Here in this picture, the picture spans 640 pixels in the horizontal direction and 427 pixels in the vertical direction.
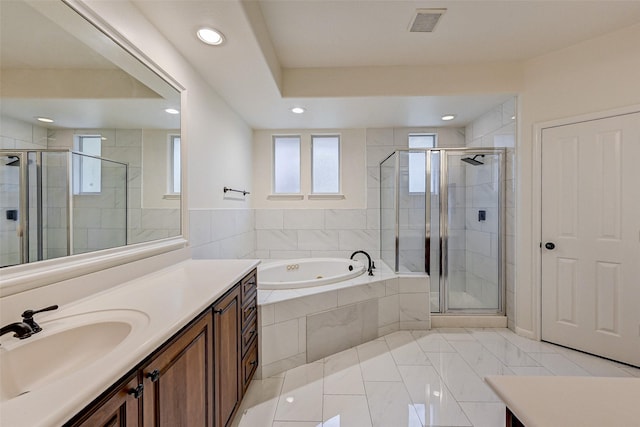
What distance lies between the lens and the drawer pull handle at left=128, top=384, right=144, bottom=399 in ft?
2.46

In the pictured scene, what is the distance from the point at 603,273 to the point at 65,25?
3.85 metres

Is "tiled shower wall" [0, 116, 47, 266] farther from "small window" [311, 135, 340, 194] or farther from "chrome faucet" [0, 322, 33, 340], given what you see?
"small window" [311, 135, 340, 194]

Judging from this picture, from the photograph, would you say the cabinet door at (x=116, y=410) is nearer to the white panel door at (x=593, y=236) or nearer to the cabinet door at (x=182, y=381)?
the cabinet door at (x=182, y=381)

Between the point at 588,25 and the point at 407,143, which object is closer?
A: the point at 588,25

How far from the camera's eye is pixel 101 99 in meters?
1.33

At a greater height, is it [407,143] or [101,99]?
[407,143]

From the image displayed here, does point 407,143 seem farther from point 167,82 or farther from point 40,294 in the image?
point 40,294

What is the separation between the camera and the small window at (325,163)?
4.05m

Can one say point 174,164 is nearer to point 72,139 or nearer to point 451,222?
point 72,139

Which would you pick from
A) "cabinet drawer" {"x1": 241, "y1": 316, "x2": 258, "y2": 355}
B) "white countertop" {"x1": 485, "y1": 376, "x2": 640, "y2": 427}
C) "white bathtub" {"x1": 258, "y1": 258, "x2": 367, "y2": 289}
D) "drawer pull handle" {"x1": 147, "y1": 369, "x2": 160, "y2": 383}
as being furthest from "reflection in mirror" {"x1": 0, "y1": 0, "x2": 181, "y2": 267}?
"white bathtub" {"x1": 258, "y1": 258, "x2": 367, "y2": 289}

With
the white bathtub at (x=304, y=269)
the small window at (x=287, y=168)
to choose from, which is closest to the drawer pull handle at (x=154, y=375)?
the white bathtub at (x=304, y=269)

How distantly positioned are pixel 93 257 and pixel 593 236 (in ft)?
11.6

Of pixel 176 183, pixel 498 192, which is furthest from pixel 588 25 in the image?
pixel 176 183

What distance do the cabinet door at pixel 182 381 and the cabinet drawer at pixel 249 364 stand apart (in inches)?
18.7
